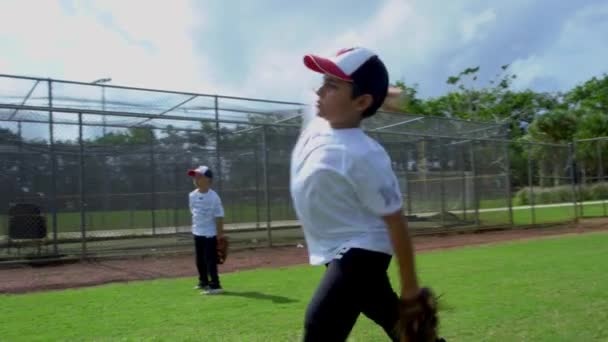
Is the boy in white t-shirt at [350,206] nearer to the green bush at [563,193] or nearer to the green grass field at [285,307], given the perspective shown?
the green grass field at [285,307]

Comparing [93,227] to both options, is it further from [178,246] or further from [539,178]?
[539,178]

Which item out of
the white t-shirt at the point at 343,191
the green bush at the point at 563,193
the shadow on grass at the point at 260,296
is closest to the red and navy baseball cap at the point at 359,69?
the white t-shirt at the point at 343,191

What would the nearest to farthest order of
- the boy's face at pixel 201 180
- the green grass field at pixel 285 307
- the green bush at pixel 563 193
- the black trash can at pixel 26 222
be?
1. the green grass field at pixel 285 307
2. the boy's face at pixel 201 180
3. the black trash can at pixel 26 222
4. the green bush at pixel 563 193

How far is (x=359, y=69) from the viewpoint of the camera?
103 inches

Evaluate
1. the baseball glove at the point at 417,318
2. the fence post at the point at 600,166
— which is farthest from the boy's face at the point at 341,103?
the fence post at the point at 600,166

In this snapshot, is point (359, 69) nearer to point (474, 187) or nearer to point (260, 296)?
point (260, 296)

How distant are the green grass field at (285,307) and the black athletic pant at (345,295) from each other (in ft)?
3.22

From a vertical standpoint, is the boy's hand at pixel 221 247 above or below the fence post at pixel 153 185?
below

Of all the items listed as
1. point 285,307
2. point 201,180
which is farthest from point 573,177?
point 285,307

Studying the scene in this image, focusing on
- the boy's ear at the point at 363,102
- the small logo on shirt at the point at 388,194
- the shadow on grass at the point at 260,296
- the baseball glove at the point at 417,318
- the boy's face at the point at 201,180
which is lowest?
the shadow on grass at the point at 260,296

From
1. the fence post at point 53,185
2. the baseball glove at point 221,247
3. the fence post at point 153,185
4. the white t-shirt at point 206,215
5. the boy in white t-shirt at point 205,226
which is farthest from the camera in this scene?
the fence post at point 153,185

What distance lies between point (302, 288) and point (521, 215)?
62.7ft

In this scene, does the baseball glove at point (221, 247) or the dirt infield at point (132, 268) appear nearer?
the baseball glove at point (221, 247)

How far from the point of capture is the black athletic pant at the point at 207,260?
843cm
